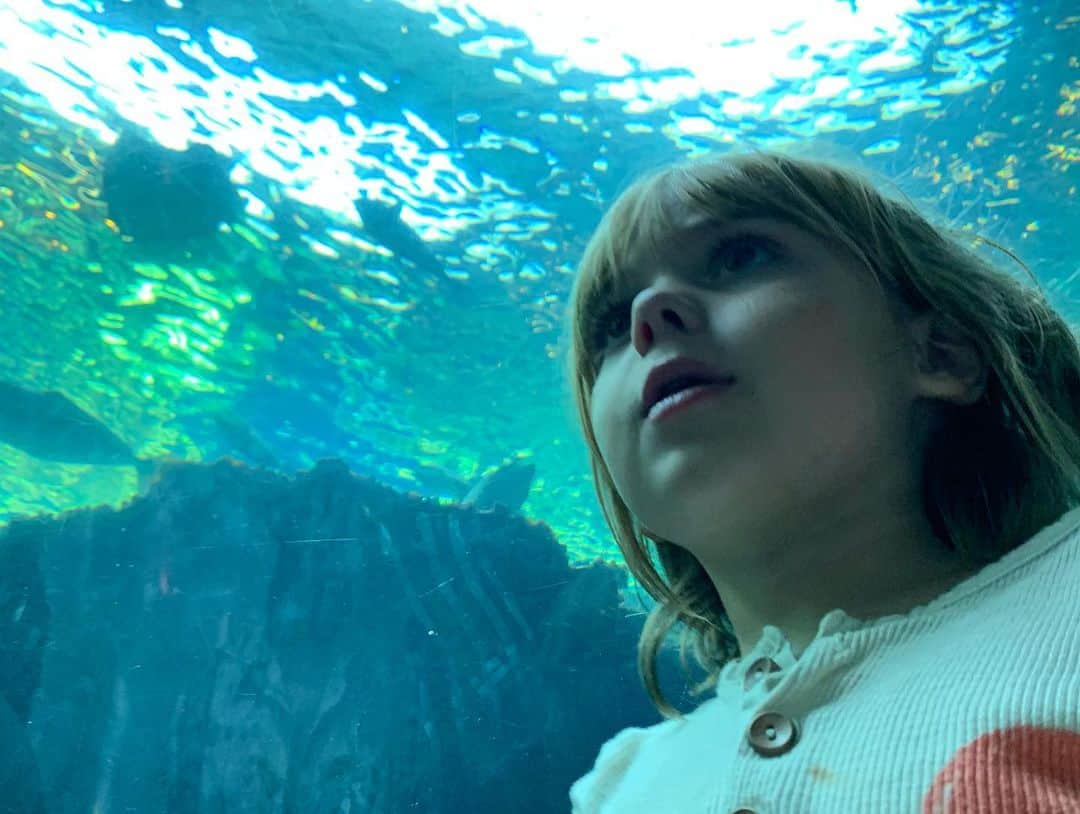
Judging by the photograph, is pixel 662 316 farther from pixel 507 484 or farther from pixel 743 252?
pixel 507 484

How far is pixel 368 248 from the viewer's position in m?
10.1

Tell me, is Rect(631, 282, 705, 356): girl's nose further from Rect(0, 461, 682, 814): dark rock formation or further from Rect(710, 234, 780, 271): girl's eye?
Rect(0, 461, 682, 814): dark rock formation

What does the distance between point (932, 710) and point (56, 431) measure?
1620 centimetres

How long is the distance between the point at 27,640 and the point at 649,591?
314 inches

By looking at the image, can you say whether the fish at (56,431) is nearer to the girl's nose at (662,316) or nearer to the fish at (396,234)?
the fish at (396,234)

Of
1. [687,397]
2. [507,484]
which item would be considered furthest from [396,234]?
[687,397]

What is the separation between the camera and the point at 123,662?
7996 mm

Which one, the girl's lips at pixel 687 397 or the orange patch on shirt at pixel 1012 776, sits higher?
the girl's lips at pixel 687 397

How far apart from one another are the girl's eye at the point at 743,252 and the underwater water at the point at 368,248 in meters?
4.17

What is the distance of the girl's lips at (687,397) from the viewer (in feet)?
4.19

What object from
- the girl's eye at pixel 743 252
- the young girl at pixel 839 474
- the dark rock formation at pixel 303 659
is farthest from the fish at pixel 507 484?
the girl's eye at pixel 743 252

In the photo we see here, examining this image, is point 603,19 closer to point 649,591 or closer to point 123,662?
point 649,591

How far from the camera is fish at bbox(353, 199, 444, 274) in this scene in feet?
31.3

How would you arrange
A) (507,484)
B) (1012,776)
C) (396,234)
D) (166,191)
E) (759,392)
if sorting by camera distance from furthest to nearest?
(507,484) → (396,234) → (166,191) → (759,392) → (1012,776)
